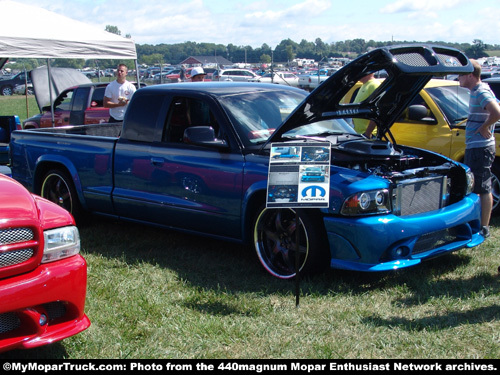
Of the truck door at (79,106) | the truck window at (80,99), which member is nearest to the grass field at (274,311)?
the truck door at (79,106)

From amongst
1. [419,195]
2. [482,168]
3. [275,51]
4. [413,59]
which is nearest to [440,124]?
[482,168]

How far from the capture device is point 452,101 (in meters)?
7.51

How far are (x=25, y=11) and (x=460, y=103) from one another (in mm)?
7314

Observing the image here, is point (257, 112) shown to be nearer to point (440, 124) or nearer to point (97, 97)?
point (440, 124)

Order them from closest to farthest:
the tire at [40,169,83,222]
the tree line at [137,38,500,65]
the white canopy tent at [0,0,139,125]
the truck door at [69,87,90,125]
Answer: the tire at [40,169,83,222]
the white canopy tent at [0,0,139,125]
the truck door at [69,87,90,125]
the tree line at [137,38,500,65]

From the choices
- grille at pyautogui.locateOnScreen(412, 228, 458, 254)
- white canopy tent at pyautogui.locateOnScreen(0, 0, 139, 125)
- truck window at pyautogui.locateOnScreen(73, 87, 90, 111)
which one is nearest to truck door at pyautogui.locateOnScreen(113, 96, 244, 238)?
grille at pyautogui.locateOnScreen(412, 228, 458, 254)

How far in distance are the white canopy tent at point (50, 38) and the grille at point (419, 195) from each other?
6.89 metres

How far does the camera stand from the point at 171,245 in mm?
6004

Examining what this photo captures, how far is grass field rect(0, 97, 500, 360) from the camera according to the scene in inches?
138

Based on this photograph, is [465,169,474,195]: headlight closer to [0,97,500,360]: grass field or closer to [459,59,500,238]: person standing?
[459,59,500,238]: person standing

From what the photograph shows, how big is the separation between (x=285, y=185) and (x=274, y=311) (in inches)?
35.2

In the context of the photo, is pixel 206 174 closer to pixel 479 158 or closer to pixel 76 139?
pixel 76 139

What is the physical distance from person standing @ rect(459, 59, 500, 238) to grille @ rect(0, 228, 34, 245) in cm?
421

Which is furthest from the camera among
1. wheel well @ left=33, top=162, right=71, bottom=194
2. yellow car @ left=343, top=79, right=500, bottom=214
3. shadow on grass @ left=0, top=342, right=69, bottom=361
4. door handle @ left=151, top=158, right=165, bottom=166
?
yellow car @ left=343, top=79, right=500, bottom=214
